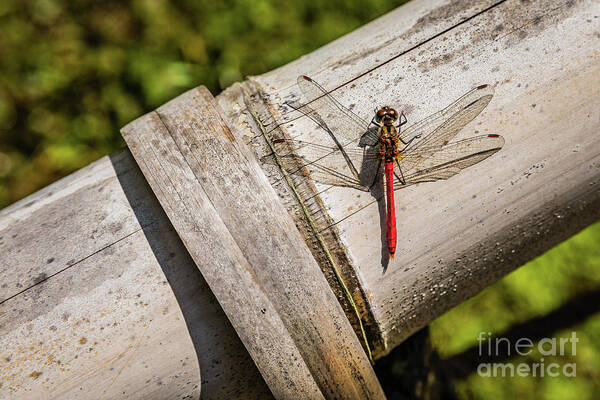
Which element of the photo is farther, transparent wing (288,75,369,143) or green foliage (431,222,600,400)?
green foliage (431,222,600,400)

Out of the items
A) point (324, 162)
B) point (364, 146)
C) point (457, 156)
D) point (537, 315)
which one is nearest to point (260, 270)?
point (324, 162)

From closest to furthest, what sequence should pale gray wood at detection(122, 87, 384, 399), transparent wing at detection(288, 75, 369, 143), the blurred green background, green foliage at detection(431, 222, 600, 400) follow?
pale gray wood at detection(122, 87, 384, 399), transparent wing at detection(288, 75, 369, 143), green foliage at detection(431, 222, 600, 400), the blurred green background

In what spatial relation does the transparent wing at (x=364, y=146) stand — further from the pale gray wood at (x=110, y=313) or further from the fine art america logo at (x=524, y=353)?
the fine art america logo at (x=524, y=353)

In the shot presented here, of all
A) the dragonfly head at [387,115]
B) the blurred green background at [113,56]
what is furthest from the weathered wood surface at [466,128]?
the blurred green background at [113,56]

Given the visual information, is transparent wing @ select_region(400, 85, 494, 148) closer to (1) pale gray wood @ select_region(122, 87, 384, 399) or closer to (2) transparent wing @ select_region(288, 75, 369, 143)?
(2) transparent wing @ select_region(288, 75, 369, 143)

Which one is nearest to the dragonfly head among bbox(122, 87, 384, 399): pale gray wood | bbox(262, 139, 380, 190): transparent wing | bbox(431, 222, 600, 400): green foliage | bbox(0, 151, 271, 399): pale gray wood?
bbox(262, 139, 380, 190): transparent wing

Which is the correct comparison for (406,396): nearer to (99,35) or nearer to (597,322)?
(597,322)

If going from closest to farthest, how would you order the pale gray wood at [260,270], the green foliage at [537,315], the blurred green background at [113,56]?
the pale gray wood at [260,270]
the green foliage at [537,315]
the blurred green background at [113,56]
